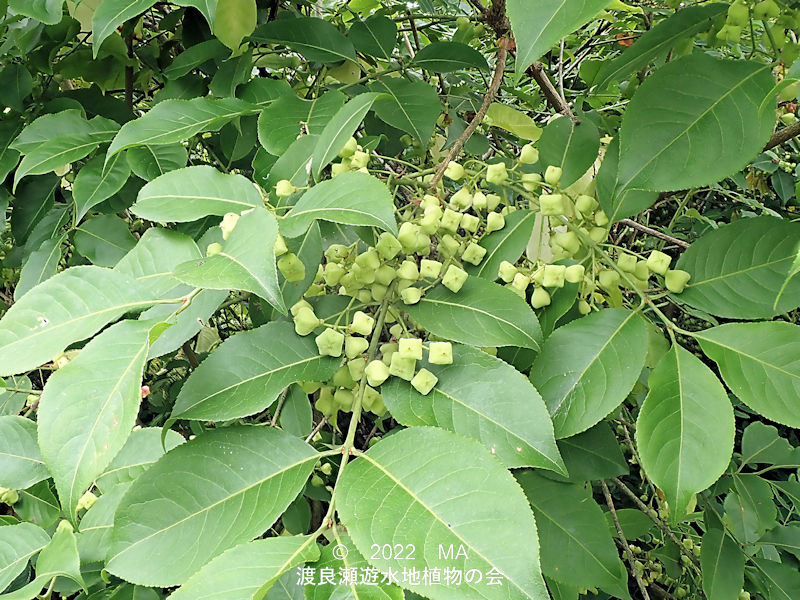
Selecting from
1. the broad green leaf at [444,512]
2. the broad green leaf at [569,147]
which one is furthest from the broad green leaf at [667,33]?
the broad green leaf at [444,512]

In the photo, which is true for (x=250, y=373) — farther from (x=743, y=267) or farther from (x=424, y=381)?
(x=743, y=267)

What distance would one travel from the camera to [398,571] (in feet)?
1.50

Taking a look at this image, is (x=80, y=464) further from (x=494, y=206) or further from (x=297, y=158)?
(x=494, y=206)

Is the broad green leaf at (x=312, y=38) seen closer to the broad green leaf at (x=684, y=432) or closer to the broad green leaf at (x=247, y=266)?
the broad green leaf at (x=247, y=266)

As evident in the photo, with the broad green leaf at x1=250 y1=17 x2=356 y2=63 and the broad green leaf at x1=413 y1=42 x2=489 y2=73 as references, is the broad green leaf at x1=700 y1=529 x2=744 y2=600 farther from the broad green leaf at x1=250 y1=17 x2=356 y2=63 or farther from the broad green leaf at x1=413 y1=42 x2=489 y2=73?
the broad green leaf at x1=250 y1=17 x2=356 y2=63

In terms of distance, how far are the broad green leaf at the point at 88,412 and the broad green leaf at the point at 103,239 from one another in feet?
1.80

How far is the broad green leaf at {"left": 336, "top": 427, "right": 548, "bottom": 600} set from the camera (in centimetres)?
44

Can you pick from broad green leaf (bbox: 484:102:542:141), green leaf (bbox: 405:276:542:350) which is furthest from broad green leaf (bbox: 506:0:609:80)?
broad green leaf (bbox: 484:102:542:141)

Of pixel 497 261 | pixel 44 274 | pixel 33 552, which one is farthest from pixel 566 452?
pixel 44 274

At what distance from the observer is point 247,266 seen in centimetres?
49

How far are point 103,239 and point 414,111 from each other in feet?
1.78

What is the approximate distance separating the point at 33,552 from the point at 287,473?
438mm

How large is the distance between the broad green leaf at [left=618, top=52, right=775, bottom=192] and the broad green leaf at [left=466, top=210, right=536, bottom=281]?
187mm

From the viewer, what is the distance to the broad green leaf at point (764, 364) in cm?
59
